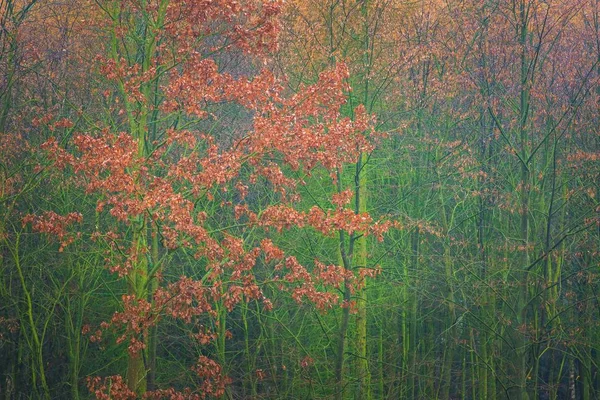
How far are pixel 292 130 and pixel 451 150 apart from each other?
7373mm

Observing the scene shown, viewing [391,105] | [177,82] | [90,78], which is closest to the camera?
[177,82]

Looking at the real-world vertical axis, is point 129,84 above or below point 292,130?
above

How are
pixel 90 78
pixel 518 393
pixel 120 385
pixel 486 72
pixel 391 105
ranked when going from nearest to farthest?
pixel 120 385 < pixel 518 393 < pixel 486 72 < pixel 90 78 < pixel 391 105

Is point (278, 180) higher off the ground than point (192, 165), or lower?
Result: lower

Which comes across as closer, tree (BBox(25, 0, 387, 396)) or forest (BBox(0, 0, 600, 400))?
tree (BBox(25, 0, 387, 396))

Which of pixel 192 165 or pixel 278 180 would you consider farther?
pixel 192 165

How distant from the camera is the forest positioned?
1141 centimetres

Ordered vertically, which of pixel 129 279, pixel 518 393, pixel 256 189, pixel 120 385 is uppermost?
pixel 256 189

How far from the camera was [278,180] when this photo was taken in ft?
38.0

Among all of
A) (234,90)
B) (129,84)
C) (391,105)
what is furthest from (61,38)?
(391,105)

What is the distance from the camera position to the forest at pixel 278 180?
1141cm

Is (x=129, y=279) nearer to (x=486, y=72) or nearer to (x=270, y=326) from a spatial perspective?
(x=270, y=326)

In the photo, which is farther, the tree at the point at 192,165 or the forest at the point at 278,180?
the forest at the point at 278,180

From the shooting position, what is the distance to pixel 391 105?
17.4 metres
